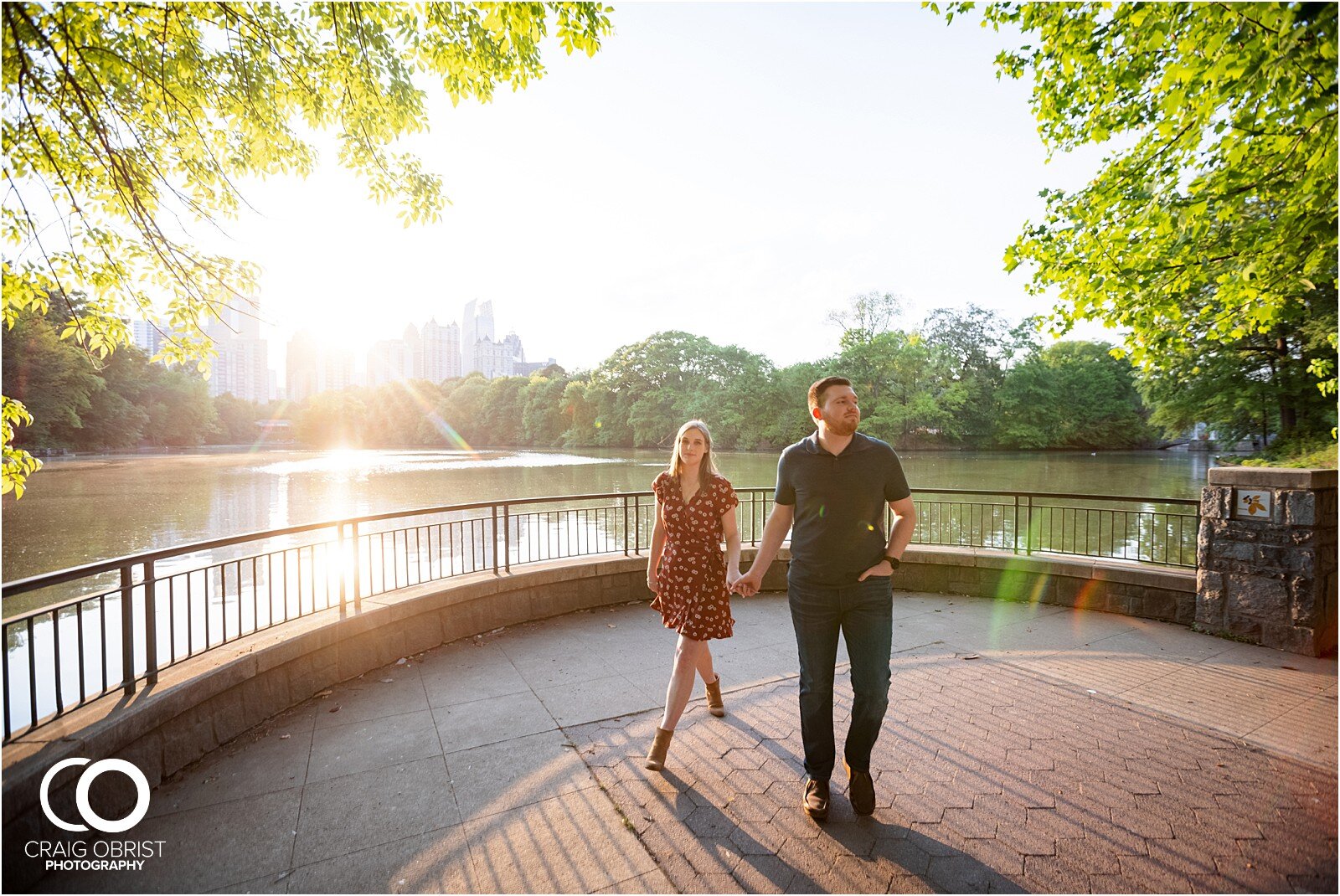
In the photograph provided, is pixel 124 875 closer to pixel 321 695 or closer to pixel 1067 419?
pixel 321 695

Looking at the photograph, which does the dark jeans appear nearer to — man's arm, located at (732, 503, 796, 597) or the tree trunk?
man's arm, located at (732, 503, 796, 597)

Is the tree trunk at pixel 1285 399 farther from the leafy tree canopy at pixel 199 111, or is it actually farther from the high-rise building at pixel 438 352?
the high-rise building at pixel 438 352

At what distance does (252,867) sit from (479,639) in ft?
9.63

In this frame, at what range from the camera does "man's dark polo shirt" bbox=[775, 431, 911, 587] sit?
8.93 feet

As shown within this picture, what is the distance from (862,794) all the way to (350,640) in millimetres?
3655

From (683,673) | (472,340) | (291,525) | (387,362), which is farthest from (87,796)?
(472,340)

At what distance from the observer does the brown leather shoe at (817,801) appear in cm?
275

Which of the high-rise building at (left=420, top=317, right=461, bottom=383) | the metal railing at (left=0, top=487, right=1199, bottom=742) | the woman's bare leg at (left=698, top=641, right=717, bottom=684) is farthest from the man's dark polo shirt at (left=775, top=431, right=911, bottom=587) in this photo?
the high-rise building at (left=420, top=317, right=461, bottom=383)

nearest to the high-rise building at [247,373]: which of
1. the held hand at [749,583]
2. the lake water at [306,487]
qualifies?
the lake water at [306,487]

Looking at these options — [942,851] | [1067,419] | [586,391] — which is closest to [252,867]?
[942,851]

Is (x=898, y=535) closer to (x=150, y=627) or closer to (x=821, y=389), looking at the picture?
(x=821, y=389)

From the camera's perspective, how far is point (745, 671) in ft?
15.5

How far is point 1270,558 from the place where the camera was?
16.7ft

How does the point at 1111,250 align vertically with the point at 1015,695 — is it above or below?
above
